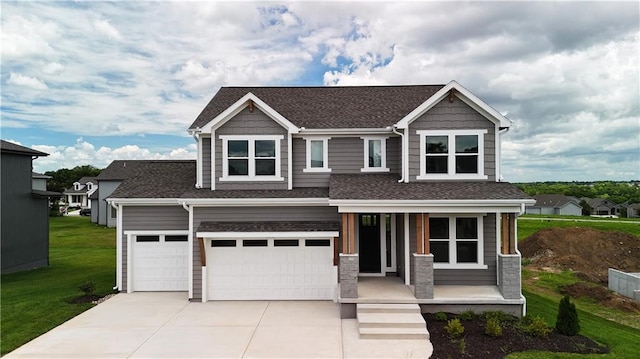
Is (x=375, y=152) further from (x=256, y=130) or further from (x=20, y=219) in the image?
(x=20, y=219)

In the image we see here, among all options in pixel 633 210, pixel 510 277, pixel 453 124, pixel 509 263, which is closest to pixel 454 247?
pixel 509 263

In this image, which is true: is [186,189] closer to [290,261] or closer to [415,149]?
[290,261]

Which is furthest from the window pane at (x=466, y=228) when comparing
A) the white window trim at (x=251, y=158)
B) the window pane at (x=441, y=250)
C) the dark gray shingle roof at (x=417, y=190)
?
the white window trim at (x=251, y=158)

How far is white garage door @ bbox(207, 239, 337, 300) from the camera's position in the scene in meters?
12.6

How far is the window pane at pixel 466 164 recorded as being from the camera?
12562 mm

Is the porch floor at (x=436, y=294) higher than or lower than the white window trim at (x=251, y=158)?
lower

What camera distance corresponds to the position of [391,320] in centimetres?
987

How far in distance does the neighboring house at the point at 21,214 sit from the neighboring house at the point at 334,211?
7550mm

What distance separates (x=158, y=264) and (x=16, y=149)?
32.8 ft

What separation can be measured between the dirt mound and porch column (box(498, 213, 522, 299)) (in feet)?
34.5

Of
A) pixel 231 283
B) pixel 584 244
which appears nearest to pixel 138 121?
pixel 231 283

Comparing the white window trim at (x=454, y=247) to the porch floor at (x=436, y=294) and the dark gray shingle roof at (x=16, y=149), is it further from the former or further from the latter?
the dark gray shingle roof at (x=16, y=149)

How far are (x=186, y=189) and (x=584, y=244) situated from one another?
75.3ft

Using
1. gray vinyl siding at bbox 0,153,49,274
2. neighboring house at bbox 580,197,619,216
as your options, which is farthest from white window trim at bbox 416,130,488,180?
neighboring house at bbox 580,197,619,216
